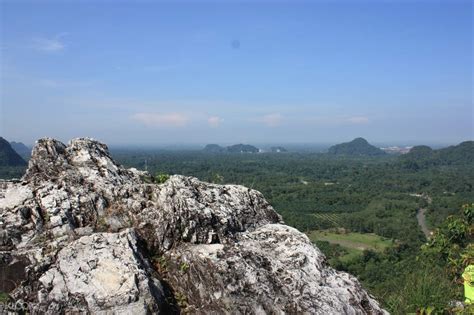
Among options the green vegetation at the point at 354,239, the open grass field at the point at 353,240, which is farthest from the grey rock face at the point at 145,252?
the green vegetation at the point at 354,239

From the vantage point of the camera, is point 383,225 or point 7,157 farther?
point 7,157

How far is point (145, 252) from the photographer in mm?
6348

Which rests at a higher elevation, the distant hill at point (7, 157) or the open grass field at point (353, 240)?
the distant hill at point (7, 157)

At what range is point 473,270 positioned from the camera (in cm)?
651

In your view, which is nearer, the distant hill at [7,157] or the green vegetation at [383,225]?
the green vegetation at [383,225]

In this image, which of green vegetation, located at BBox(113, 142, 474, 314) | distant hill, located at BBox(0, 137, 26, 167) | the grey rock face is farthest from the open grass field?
distant hill, located at BBox(0, 137, 26, 167)

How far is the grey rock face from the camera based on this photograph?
5.45m

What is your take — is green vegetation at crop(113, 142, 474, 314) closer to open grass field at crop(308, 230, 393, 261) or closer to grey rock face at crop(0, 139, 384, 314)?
open grass field at crop(308, 230, 393, 261)

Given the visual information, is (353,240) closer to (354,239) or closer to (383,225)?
(354,239)

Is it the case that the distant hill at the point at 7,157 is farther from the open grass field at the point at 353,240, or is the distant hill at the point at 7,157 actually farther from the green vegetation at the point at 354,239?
the open grass field at the point at 353,240

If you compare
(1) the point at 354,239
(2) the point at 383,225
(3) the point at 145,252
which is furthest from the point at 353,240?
(3) the point at 145,252

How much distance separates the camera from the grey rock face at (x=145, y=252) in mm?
5449

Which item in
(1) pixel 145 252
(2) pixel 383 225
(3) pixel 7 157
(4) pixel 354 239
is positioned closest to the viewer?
(1) pixel 145 252

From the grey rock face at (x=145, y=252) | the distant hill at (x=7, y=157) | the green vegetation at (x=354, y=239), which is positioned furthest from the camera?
the distant hill at (x=7, y=157)
